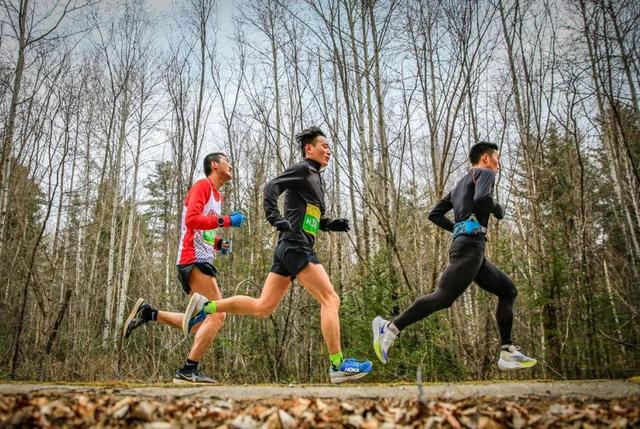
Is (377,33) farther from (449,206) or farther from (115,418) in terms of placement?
(115,418)

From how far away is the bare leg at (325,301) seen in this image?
11.5ft

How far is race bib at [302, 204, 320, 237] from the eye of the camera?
148 inches

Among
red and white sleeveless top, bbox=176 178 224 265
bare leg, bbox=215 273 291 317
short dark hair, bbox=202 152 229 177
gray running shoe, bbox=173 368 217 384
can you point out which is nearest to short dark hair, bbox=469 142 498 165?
bare leg, bbox=215 273 291 317

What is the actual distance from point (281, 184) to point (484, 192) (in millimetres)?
1984

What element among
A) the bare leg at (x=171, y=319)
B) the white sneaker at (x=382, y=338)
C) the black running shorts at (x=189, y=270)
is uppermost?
the black running shorts at (x=189, y=270)

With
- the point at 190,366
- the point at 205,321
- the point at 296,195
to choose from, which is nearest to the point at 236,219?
the point at 296,195

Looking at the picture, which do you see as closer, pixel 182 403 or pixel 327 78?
pixel 182 403

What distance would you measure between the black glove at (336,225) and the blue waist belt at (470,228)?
44.7 inches

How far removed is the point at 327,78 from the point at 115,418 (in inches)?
379

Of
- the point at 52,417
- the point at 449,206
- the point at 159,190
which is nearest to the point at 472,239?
the point at 449,206

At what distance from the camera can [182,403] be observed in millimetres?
2215

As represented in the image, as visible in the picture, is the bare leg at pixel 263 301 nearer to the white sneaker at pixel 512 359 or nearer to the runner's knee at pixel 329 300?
the runner's knee at pixel 329 300

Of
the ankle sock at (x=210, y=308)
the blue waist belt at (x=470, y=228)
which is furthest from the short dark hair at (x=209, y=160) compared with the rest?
the blue waist belt at (x=470, y=228)

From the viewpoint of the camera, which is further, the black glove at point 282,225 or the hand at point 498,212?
the hand at point 498,212
